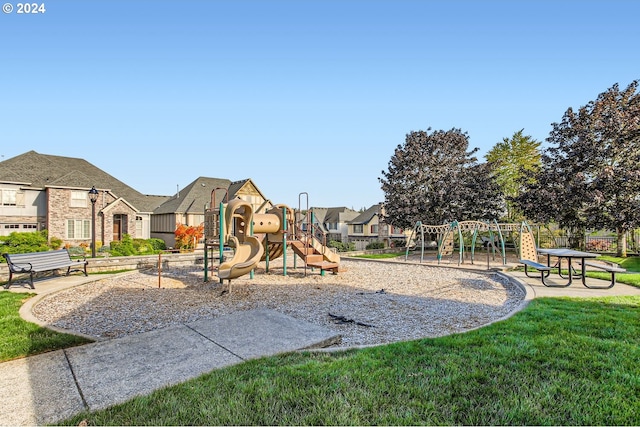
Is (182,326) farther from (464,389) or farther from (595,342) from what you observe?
(595,342)

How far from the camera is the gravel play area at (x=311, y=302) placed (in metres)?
6.23

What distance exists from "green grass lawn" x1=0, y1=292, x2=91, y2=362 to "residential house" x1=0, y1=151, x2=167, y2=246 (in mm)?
18273

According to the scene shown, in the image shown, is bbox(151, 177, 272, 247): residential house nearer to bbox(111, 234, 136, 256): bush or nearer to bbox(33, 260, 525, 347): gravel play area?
bbox(111, 234, 136, 256): bush

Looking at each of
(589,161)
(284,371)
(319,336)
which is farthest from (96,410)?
(589,161)

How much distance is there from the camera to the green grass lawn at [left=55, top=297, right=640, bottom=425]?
2824 millimetres

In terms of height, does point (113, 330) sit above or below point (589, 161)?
below

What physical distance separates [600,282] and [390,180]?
1657cm

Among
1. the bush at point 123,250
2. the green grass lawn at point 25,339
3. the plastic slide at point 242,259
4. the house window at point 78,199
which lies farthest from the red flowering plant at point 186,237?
the green grass lawn at point 25,339

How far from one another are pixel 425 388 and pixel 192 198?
102 feet

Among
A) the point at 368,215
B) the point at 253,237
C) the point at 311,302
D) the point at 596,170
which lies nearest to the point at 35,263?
the point at 253,237

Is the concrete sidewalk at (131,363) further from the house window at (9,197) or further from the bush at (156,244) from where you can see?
the house window at (9,197)

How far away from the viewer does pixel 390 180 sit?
25859 millimetres

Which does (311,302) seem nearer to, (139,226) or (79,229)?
(79,229)

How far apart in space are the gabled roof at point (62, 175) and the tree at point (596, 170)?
93.5ft
